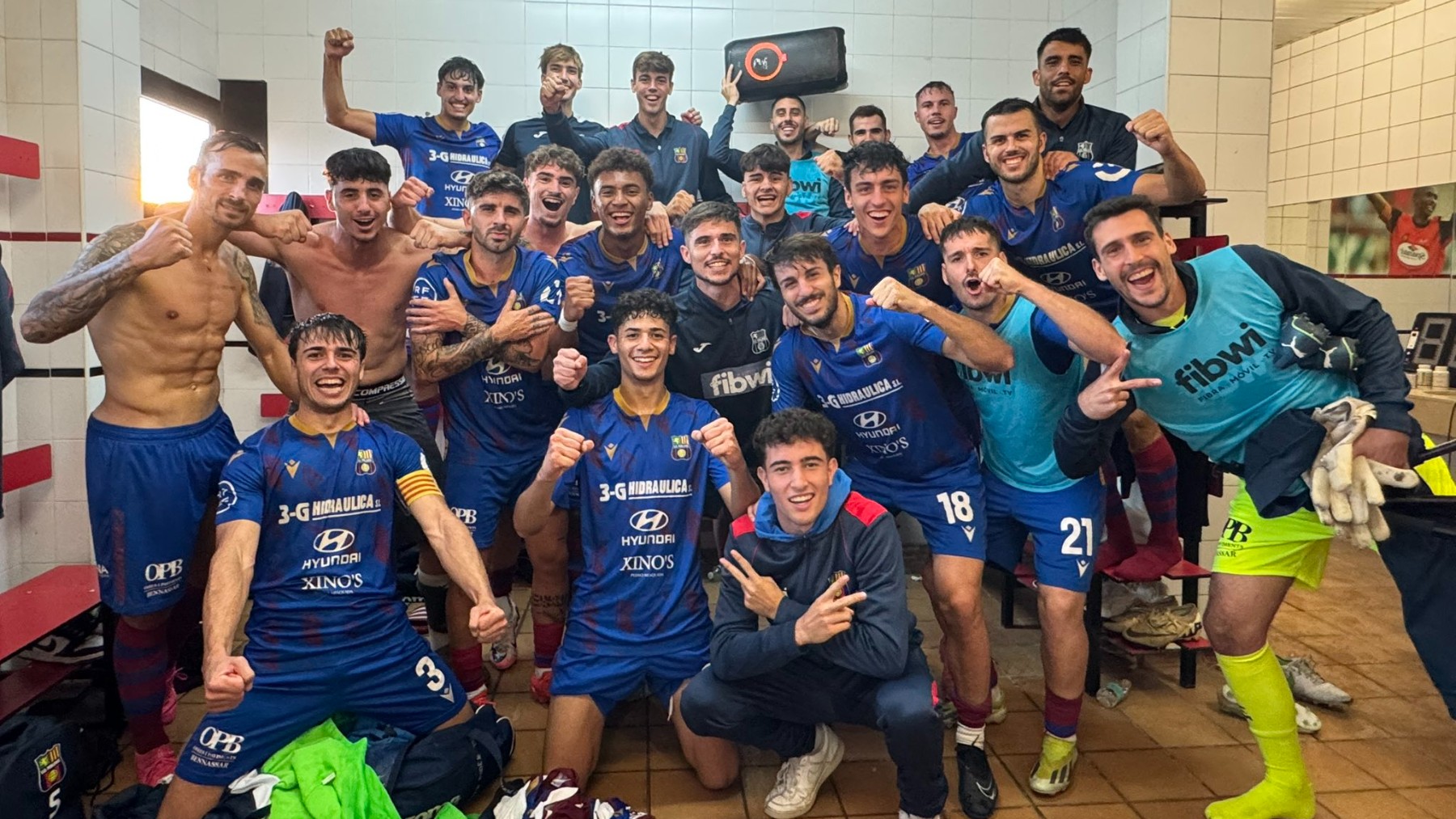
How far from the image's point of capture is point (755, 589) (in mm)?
2531

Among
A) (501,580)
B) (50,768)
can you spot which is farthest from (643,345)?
(50,768)

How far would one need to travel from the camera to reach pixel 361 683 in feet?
8.63

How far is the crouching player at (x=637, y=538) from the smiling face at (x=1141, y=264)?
1.22 meters

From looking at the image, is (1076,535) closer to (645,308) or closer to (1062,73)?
(645,308)

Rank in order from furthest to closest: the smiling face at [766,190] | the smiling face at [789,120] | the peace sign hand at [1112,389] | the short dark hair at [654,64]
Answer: the smiling face at [789,120]
the short dark hair at [654,64]
the smiling face at [766,190]
the peace sign hand at [1112,389]

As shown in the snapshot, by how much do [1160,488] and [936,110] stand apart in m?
2.23

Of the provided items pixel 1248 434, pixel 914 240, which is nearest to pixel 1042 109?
pixel 914 240

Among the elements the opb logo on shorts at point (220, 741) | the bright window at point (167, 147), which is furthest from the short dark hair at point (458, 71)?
the opb logo on shorts at point (220, 741)

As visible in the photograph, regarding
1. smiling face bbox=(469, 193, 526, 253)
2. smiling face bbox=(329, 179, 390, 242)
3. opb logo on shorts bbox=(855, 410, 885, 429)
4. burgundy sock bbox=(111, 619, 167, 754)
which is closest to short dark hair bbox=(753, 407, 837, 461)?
opb logo on shorts bbox=(855, 410, 885, 429)

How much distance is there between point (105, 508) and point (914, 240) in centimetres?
286

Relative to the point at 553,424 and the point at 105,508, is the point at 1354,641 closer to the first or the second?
the point at 553,424

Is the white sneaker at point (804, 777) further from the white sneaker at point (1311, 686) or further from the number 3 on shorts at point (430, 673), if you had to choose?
the white sneaker at point (1311, 686)

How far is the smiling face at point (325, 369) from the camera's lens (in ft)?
8.75

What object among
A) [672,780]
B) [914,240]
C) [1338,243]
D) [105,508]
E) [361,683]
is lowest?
[672,780]
